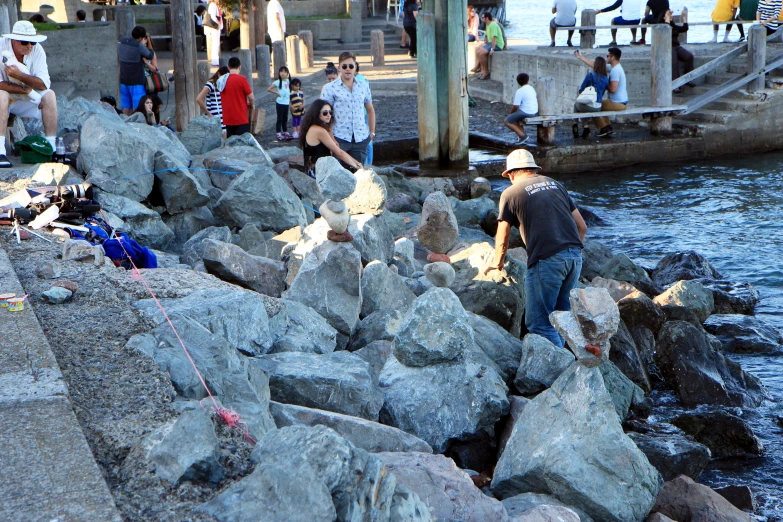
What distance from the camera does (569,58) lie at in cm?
1764

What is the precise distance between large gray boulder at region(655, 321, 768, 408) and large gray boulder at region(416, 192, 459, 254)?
6.89 feet

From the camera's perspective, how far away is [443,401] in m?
5.13

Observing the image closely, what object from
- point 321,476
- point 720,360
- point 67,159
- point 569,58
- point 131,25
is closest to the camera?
point 321,476

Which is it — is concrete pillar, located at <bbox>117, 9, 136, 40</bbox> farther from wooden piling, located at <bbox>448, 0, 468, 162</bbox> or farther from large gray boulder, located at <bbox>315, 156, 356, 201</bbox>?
large gray boulder, located at <bbox>315, 156, 356, 201</bbox>

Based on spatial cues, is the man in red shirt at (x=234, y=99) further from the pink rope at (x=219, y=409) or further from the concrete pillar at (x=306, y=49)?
the concrete pillar at (x=306, y=49)

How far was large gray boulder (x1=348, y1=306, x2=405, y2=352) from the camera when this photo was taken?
19.8ft

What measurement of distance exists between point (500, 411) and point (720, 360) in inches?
104

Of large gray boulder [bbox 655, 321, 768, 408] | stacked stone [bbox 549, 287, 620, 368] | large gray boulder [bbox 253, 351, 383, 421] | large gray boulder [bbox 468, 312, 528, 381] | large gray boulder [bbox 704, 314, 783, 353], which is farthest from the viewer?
large gray boulder [bbox 704, 314, 783, 353]

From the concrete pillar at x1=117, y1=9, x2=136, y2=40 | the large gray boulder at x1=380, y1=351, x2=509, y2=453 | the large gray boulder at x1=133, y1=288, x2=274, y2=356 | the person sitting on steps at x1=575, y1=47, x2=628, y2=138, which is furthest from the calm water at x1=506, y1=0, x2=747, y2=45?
the large gray boulder at x1=133, y1=288, x2=274, y2=356

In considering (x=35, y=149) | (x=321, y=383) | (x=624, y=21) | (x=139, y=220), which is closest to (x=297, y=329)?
(x=321, y=383)

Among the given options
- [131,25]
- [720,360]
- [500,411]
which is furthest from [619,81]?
[500,411]

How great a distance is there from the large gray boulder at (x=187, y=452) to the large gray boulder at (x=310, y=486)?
0.49 ft

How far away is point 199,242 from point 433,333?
3.08 metres

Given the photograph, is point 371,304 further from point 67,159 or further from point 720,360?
point 67,159
